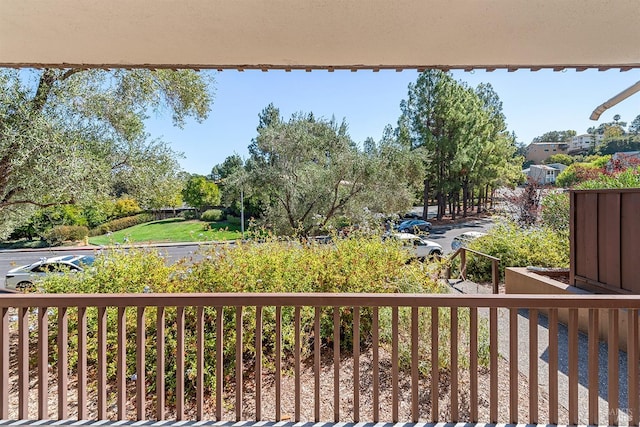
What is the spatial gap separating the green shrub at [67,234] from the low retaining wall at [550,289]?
15036 millimetres

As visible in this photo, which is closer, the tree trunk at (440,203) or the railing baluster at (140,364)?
the railing baluster at (140,364)

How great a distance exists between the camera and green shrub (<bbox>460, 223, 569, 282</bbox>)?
624cm

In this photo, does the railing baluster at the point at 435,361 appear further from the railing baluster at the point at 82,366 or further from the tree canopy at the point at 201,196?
the tree canopy at the point at 201,196

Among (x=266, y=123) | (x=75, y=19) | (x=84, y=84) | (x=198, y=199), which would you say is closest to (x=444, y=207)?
(x=266, y=123)

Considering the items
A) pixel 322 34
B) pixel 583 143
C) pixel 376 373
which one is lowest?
pixel 376 373

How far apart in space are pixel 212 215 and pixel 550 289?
15.9 meters

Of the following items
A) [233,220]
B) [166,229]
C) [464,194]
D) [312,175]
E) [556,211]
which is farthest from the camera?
[464,194]

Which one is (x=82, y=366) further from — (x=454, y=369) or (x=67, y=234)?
(x=67, y=234)

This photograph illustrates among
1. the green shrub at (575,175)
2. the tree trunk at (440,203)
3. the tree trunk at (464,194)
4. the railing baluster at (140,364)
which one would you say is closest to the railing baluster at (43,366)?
the railing baluster at (140,364)

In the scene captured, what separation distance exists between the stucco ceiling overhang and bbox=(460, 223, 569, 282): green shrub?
184 inches

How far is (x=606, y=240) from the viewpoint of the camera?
3.61 m

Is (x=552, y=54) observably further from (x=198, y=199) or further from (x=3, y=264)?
(x=198, y=199)

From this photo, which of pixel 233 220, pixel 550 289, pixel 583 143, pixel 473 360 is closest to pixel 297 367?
pixel 473 360

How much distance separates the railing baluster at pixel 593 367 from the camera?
1.70m
